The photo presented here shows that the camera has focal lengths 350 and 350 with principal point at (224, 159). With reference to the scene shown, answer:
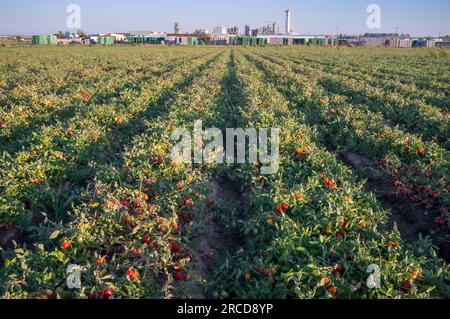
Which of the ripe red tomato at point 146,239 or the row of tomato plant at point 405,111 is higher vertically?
the row of tomato plant at point 405,111

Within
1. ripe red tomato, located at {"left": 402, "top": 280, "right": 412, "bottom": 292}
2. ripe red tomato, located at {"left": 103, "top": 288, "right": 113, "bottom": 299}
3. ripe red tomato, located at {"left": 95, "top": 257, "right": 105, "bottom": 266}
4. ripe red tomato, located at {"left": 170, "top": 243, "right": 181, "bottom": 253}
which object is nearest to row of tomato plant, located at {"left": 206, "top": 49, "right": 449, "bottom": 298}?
ripe red tomato, located at {"left": 402, "top": 280, "right": 412, "bottom": 292}

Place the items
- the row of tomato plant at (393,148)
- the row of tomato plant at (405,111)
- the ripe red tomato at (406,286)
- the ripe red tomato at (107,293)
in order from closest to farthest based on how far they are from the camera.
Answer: the ripe red tomato at (107,293) < the ripe red tomato at (406,286) < the row of tomato plant at (393,148) < the row of tomato plant at (405,111)

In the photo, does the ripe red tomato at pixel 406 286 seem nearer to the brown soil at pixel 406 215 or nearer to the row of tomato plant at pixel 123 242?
the brown soil at pixel 406 215

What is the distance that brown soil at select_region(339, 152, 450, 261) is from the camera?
15.0ft

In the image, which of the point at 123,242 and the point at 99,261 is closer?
the point at 99,261

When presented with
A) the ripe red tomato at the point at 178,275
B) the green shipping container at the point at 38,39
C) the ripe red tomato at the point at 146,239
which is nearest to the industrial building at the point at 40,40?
the green shipping container at the point at 38,39

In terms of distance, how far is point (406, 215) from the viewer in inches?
204

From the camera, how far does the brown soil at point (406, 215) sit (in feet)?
15.0

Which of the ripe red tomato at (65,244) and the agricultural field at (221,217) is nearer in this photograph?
the agricultural field at (221,217)

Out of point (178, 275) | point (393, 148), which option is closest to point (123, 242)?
point (178, 275)

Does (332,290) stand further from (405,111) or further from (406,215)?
(405,111)

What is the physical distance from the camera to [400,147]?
7.01 m

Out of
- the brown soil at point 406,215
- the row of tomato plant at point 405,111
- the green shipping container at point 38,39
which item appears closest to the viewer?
the brown soil at point 406,215
